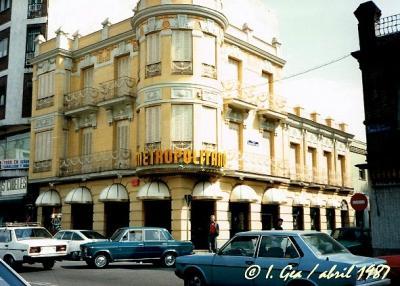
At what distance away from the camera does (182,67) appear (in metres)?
23.9

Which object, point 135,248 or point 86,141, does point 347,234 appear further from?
point 86,141

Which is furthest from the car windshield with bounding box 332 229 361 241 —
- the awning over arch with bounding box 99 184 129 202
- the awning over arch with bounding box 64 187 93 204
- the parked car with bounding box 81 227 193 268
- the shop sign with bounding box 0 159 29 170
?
the shop sign with bounding box 0 159 29 170

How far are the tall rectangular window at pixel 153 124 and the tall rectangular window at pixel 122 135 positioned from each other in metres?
2.62

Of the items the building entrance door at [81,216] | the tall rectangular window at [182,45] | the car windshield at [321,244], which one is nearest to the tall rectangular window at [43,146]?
the building entrance door at [81,216]

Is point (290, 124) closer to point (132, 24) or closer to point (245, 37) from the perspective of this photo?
point (245, 37)

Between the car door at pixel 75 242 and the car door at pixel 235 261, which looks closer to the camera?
the car door at pixel 235 261

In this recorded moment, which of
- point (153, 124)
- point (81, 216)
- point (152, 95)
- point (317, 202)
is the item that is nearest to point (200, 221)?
point (153, 124)

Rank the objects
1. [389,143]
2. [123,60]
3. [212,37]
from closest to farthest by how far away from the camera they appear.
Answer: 1. [389,143]
2. [212,37]
3. [123,60]

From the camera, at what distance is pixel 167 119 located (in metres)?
23.3

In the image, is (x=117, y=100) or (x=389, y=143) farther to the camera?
(x=117, y=100)

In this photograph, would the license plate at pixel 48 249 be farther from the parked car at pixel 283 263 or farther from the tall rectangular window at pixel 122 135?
the tall rectangular window at pixel 122 135

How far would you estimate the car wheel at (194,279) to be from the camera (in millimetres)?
10086

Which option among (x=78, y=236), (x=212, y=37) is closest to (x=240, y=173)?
(x=212, y=37)

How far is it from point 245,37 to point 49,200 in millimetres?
15854
